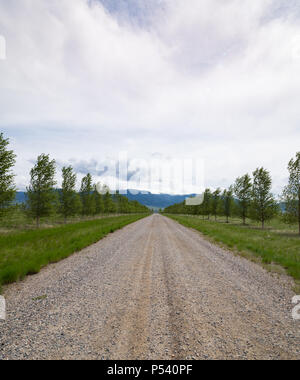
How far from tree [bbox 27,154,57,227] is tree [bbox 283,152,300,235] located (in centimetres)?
3673

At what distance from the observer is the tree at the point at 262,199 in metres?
31.8

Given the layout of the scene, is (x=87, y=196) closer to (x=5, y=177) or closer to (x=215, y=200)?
(x=5, y=177)

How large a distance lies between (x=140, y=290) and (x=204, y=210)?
6051 centimetres

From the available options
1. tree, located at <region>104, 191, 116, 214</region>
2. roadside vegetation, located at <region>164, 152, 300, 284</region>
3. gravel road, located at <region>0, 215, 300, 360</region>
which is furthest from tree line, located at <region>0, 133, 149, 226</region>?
roadside vegetation, located at <region>164, 152, 300, 284</region>

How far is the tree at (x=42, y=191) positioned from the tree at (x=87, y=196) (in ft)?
63.3

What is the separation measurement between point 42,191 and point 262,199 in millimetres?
40562

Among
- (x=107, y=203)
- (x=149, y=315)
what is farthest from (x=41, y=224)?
(x=149, y=315)

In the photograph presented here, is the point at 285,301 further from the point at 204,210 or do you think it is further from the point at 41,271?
the point at 204,210

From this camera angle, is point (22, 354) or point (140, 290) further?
point (140, 290)

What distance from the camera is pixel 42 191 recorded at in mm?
25781

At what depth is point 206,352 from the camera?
3.14 metres

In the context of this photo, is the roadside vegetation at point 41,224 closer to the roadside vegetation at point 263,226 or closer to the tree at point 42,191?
the tree at point 42,191
